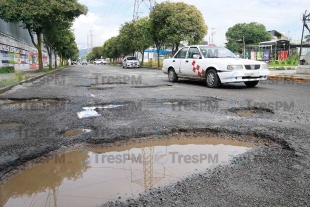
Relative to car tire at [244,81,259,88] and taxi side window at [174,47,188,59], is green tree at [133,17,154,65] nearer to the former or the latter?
taxi side window at [174,47,188,59]

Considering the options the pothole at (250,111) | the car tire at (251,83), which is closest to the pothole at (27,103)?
the pothole at (250,111)

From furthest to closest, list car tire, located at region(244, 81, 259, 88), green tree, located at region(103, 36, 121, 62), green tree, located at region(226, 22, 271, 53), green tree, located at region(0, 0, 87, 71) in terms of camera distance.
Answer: green tree, located at region(226, 22, 271, 53) < green tree, located at region(103, 36, 121, 62) < green tree, located at region(0, 0, 87, 71) < car tire, located at region(244, 81, 259, 88)

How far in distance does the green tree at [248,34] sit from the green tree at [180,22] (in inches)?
1838

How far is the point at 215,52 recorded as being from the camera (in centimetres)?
969

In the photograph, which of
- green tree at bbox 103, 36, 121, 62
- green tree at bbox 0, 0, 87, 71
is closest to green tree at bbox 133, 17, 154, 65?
green tree at bbox 0, 0, 87, 71

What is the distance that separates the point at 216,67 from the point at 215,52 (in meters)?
1.07

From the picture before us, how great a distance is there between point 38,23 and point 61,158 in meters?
17.3

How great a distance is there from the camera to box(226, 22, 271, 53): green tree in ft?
241

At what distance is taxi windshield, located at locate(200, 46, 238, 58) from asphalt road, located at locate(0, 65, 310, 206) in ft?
10.9

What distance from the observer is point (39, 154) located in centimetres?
302

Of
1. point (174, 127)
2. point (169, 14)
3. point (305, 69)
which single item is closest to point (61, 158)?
point (174, 127)

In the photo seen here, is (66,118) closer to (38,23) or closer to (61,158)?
(61,158)

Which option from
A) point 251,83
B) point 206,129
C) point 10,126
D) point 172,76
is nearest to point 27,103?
point 10,126

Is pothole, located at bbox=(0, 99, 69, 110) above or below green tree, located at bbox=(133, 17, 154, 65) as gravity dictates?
below
